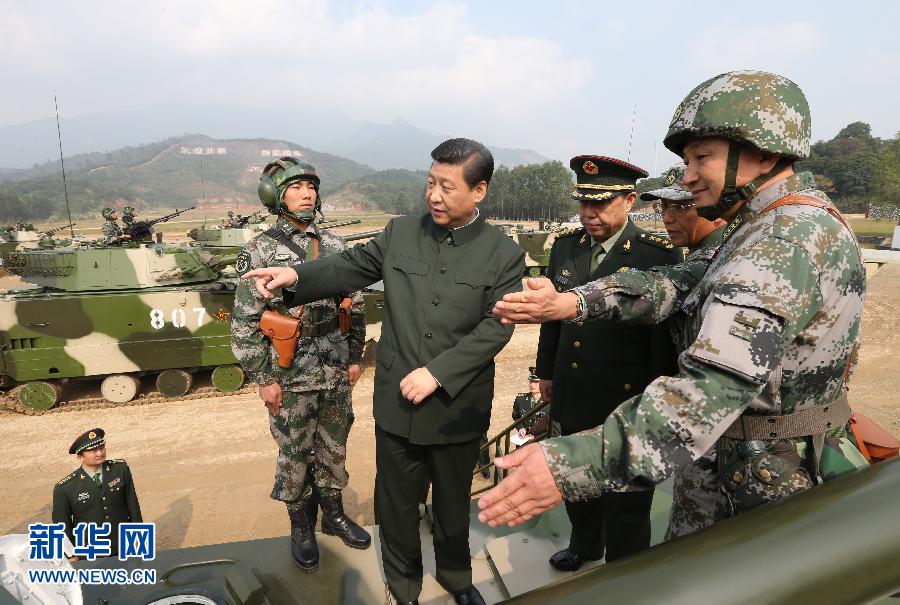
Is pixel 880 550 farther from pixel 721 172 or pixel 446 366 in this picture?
pixel 446 366

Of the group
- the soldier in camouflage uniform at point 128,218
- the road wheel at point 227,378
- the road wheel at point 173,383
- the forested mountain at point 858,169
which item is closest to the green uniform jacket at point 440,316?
the road wheel at point 227,378

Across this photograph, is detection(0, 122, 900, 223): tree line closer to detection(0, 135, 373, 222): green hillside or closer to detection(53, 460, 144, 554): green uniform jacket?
detection(0, 135, 373, 222): green hillside

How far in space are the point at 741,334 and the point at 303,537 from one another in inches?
101

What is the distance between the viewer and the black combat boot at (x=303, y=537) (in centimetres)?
281

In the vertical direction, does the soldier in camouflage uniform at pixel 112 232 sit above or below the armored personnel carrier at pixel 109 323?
above

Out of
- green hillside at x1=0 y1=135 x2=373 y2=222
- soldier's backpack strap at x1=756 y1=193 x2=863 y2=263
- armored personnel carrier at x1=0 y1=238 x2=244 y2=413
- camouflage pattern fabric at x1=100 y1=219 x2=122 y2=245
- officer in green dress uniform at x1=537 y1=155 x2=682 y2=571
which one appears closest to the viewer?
soldier's backpack strap at x1=756 y1=193 x2=863 y2=263

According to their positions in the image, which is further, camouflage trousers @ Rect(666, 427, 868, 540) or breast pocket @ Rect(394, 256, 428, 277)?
breast pocket @ Rect(394, 256, 428, 277)

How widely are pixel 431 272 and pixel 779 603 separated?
1.75m

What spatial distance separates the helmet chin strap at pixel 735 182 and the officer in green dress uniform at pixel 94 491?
4078 mm

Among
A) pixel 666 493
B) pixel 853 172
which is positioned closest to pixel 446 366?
pixel 666 493

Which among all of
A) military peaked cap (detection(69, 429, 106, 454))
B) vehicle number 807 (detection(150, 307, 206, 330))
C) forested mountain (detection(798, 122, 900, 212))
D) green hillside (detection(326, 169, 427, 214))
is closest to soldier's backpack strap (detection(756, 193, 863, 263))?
military peaked cap (detection(69, 429, 106, 454))

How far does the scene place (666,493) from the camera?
3641 millimetres

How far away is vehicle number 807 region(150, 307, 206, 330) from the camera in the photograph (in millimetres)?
9102

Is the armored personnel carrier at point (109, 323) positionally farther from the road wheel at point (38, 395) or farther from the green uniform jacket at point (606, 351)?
the green uniform jacket at point (606, 351)
